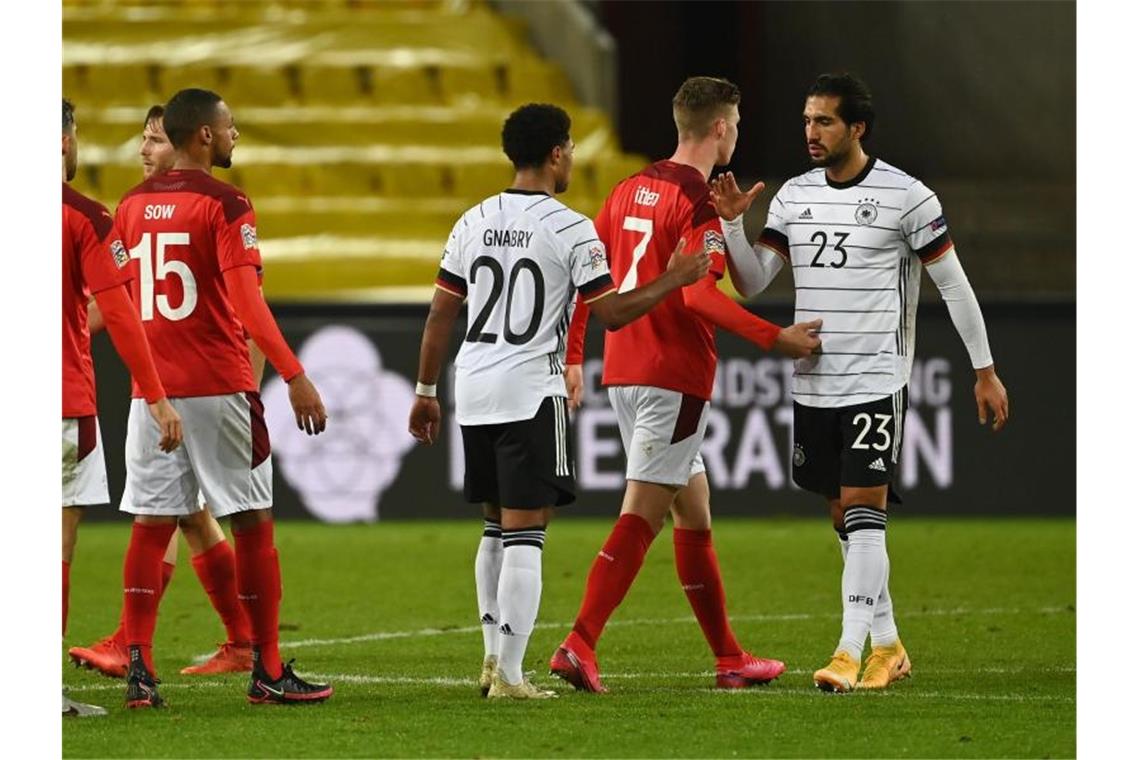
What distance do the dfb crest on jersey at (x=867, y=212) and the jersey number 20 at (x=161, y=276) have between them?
202 cm

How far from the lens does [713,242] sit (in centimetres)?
642

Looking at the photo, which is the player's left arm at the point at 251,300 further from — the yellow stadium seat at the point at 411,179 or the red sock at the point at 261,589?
the yellow stadium seat at the point at 411,179

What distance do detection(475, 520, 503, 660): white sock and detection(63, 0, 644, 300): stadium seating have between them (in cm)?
997

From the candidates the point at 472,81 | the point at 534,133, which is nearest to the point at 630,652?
the point at 534,133

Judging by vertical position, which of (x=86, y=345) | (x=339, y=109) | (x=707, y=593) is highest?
(x=339, y=109)

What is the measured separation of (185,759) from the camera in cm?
525

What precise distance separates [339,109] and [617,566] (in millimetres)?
12211

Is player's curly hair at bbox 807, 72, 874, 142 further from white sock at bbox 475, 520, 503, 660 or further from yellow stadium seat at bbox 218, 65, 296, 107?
yellow stadium seat at bbox 218, 65, 296, 107

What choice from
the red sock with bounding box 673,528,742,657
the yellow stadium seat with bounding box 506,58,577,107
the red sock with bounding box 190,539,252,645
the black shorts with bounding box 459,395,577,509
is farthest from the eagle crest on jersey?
the yellow stadium seat with bounding box 506,58,577,107

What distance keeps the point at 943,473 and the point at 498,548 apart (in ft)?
22.6

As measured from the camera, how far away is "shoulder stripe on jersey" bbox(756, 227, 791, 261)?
264 inches

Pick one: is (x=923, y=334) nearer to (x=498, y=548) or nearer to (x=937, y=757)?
(x=498, y=548)

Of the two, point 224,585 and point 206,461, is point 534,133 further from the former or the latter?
point 224,585

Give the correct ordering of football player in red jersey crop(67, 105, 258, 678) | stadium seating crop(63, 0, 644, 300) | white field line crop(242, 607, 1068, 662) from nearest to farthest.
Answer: football player in red jersey crop(67, 105, 258, 678)
white field line crop(242, 607, 1068, 662)
stadium seating crop(63, 0, 644, 300)
